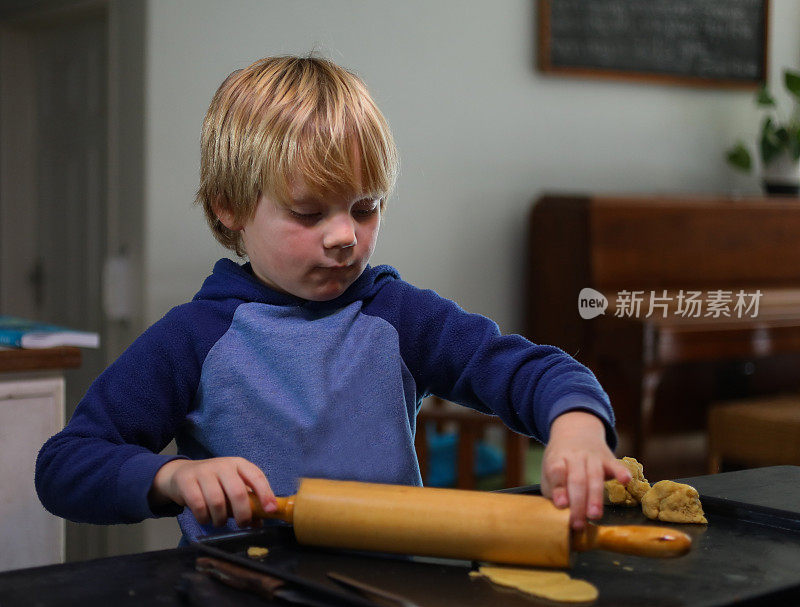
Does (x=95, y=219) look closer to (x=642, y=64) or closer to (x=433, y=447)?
(x=433, y=447)

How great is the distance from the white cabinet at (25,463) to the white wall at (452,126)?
1241 millimetres

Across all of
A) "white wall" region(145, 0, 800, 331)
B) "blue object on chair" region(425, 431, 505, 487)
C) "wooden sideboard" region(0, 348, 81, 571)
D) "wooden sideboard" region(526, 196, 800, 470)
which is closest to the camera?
"wooden sideboard" region(0, 348, 81, 571)

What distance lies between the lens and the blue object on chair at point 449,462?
3535 mm

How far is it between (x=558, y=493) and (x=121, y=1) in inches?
119

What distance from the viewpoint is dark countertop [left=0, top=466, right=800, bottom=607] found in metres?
0.79

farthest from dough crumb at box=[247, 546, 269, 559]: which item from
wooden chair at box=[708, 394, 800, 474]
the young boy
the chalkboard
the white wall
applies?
the chalkboard

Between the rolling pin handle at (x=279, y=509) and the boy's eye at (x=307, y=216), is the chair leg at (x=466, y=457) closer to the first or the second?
the boy's eye at (x=307, y=216)

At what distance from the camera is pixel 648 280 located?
4.20 meters

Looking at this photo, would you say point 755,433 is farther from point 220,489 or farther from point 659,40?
point 220,489

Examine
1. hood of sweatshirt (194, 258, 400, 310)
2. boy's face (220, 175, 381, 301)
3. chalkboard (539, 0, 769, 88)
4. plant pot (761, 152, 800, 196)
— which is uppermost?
chalkboard (539, 0, 769, 88)

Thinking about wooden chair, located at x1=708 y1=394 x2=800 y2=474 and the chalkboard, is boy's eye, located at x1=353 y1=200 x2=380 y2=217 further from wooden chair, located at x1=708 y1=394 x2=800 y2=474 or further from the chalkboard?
the chalkboard

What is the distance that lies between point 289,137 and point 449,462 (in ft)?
8.46

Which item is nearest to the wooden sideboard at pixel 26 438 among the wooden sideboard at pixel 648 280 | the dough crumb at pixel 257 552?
the dough crumb at pixel 257 552

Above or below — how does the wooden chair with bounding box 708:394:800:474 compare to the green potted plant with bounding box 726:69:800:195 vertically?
below
